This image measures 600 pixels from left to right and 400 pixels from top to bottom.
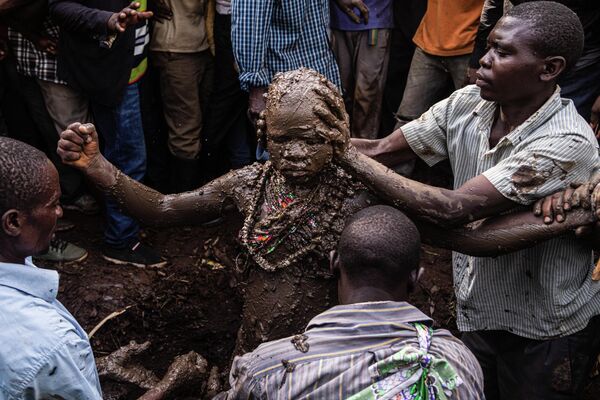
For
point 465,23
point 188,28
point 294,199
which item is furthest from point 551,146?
point 188,28

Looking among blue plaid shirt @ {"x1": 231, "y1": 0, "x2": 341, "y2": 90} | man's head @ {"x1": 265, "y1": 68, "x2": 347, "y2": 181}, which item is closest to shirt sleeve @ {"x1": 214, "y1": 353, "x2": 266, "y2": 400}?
man's head @ {"x1": 265, "y1": 68, "x2": 347, "y2": 181}

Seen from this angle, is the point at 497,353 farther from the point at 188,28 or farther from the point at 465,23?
the point at 188,28

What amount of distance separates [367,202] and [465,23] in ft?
9.15

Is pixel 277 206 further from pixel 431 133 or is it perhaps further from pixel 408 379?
pixel 408 379

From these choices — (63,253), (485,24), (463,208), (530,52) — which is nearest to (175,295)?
(63,253)

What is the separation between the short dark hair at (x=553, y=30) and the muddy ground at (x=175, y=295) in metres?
1.88

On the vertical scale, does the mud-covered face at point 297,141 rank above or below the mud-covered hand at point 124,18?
below

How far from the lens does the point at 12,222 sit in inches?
88.5

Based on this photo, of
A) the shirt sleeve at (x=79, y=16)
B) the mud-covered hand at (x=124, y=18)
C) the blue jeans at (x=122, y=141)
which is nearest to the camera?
the mud-covered hand at (x=124, y=18)

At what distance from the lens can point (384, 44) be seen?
562 centimetres

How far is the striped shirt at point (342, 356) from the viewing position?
205 cm

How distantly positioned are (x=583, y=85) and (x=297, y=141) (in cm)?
285

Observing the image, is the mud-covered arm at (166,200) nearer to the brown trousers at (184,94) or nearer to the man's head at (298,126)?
the man's head at (298,126)

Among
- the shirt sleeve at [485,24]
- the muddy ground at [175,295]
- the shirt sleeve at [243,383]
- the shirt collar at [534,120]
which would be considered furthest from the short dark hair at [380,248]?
the shirt sleeve at [485,24]
